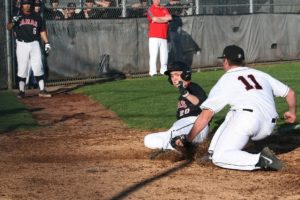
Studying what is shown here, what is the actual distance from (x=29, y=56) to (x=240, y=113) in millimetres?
8192

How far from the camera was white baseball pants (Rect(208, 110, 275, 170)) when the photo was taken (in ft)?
24.0

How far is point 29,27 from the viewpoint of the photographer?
14703 mm

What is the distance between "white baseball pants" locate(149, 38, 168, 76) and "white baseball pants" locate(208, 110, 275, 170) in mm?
10723

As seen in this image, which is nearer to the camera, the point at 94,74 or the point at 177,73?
the point at 177,73

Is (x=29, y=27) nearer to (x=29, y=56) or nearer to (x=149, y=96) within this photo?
(x=29, y=56)

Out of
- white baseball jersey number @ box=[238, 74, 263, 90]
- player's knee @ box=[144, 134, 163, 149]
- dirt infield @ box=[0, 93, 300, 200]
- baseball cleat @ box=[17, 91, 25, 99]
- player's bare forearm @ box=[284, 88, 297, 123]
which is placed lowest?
baseball cleat @ box=[17, 91, 25, 99]

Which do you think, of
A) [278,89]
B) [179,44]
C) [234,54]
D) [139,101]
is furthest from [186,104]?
[179,44]

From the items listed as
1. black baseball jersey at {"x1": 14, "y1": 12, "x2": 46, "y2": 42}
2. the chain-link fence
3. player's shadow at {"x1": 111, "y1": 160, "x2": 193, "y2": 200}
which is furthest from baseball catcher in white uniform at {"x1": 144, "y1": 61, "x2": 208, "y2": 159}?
the chain-link fence

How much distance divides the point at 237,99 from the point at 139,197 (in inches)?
67.3

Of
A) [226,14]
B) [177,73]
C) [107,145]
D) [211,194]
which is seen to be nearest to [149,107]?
[107,145]

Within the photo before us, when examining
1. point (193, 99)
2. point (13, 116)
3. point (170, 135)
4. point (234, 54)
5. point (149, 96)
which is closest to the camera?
point (234, 54)

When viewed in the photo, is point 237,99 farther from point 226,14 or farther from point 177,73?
point 226,14

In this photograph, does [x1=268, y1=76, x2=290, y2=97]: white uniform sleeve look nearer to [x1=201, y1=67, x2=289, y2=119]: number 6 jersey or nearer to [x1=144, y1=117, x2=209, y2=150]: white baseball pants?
[x1=201, y1=67, x2=289, y2=119]: number 6 jersey

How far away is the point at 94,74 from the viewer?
1847 cm
